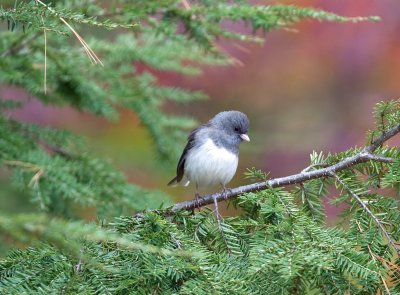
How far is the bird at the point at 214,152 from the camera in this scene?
245cm

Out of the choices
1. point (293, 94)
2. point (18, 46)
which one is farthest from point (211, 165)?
point (293, 94)

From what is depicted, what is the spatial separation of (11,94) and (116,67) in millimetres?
1939

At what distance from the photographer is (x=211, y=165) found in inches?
96.3

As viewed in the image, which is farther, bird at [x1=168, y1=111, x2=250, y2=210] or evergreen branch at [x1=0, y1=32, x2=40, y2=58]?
bird at [x1=168, y1=111, x2=250, y2=210]

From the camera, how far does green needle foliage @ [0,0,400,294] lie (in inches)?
45.9

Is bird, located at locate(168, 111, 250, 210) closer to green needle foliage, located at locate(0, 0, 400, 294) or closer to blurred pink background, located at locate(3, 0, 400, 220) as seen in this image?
green needle foliage, located at locate(0, 0, 400, 294)

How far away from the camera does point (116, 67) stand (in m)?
2.72

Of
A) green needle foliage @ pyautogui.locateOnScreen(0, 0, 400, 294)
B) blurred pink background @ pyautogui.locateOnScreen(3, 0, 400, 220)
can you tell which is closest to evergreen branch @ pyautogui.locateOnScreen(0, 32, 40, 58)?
green needle foliage @ pyautogui.locateOnScreen(0, 0, 400, 294)

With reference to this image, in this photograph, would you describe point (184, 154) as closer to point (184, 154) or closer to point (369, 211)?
point (184, 154)

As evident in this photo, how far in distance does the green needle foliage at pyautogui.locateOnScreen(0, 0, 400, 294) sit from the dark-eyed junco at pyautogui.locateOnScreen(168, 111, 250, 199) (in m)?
0.32

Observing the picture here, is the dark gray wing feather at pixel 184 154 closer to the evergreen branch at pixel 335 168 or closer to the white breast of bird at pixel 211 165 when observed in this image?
the white breast of bird at pixel 211 165

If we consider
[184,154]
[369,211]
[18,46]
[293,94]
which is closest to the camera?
[369,211]

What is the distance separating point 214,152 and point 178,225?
3.29 feet

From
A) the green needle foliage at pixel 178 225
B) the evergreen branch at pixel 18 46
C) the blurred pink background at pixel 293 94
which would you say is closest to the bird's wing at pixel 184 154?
the green needle foliage at pixel 178 225
